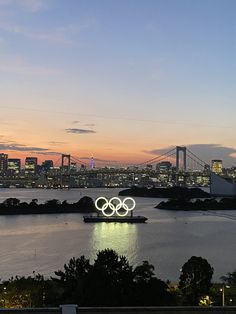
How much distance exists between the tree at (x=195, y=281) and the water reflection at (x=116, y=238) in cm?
212

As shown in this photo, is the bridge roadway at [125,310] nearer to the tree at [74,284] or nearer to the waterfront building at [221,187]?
the tree at [74,284]

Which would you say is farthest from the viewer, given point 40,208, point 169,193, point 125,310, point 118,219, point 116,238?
point 169,193

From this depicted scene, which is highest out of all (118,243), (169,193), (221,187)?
(221,187)

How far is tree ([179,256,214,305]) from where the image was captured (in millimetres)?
3535

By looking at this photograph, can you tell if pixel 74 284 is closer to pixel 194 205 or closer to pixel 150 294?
pixel 150 294

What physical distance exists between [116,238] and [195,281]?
187 inches

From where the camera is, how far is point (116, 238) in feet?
27.1

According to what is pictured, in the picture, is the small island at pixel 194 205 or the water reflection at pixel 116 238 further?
the small island at pixel 194 205

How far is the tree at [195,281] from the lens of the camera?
3535 millimetres

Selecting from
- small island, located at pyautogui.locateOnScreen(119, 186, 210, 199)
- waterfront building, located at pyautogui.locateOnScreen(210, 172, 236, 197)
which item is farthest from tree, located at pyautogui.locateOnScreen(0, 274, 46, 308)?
small island, located at pyautogui.locateOnScreen(119, 186, 210, 199)

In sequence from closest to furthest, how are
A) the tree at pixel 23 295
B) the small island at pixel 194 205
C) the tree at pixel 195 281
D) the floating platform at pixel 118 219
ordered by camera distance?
the tree at pixel 23 295, the tree at pixel 195 281, the floating platform at pixel 118 219, the small island at pixel 194 205

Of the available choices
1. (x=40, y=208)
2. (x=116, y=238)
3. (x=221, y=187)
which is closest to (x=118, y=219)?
(x=116, y=238)

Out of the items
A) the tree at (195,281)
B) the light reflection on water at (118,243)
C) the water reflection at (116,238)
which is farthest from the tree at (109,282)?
the water reflection at (116,238)

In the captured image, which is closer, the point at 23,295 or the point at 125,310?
the point at 125,310
